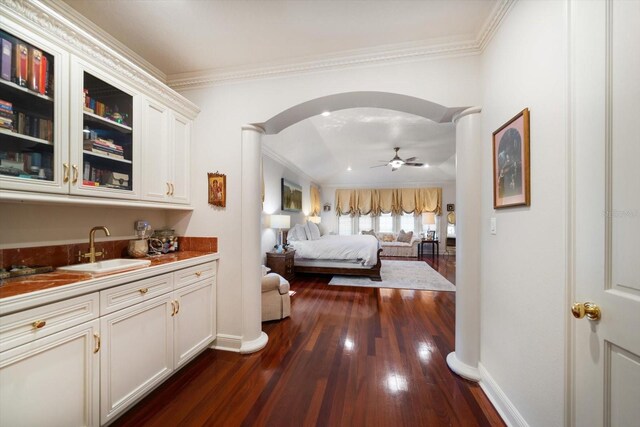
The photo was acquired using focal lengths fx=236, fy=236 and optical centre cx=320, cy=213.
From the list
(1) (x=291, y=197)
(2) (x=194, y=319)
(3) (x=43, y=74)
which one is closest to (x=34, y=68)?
(3) (x=43, y=74)

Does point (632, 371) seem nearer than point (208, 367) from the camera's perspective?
Yes

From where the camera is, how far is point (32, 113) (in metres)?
1.30

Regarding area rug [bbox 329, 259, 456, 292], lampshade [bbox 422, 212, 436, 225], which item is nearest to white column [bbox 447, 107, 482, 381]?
area rug [bbox 329, 259, 456, 292]

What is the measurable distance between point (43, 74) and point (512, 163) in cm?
281

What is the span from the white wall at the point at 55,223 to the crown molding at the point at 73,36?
1.01 m

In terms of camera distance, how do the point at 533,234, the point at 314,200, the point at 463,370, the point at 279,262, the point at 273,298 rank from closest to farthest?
the point at 533,234 < the point at 463,370 < the point at 273,298 < the point at 279,262 < the point at 314,200

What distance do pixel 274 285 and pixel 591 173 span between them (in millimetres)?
2741

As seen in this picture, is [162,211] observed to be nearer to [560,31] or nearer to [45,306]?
[45,306]

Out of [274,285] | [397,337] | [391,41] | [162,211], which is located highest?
[391,41]

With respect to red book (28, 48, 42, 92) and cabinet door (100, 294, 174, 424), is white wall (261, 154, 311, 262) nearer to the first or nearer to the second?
cabinet door (100, 294, 174, 424)

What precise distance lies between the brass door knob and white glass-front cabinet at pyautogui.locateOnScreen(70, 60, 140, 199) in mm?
2604

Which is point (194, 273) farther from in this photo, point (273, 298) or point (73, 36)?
point (73, 36)

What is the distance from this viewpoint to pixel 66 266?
63.7 inches

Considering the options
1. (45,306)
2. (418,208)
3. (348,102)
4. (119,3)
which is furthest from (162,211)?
(418,208)
